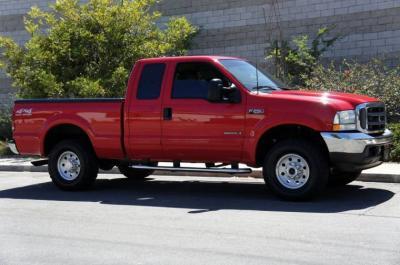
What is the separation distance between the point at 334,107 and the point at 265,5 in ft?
40.0

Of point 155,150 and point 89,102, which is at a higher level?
point 89,102

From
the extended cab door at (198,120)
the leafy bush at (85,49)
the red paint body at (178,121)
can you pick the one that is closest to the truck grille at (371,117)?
the red paint body at (178,121)

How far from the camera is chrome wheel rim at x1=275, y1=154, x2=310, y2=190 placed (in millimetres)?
8711

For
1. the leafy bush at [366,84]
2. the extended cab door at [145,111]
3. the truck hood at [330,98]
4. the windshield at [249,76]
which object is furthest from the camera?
the leafy bush at [366,84]

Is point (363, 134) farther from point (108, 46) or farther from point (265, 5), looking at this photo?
point (265, 5)

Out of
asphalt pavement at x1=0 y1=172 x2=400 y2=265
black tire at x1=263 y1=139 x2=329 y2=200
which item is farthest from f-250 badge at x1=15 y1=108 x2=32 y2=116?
black tire at x1=263 y1=139 x2=329 y2=200

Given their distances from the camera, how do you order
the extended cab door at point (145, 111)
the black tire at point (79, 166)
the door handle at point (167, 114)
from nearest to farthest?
1. the door handle at point (167, 114)
2. the extended cab door at point (145, 111)
3. the black tire at point (79, 166)

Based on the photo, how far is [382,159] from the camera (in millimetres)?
9078

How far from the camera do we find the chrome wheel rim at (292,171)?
8.71 m

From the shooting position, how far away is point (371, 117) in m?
8.91

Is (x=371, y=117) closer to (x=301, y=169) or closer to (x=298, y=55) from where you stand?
(x=301, y=169)

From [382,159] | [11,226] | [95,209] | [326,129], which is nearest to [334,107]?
[326,129]

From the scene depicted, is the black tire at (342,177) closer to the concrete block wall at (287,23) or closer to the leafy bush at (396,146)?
the leafy bush at (396,146)

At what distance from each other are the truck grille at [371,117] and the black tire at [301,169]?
0.68 meters
